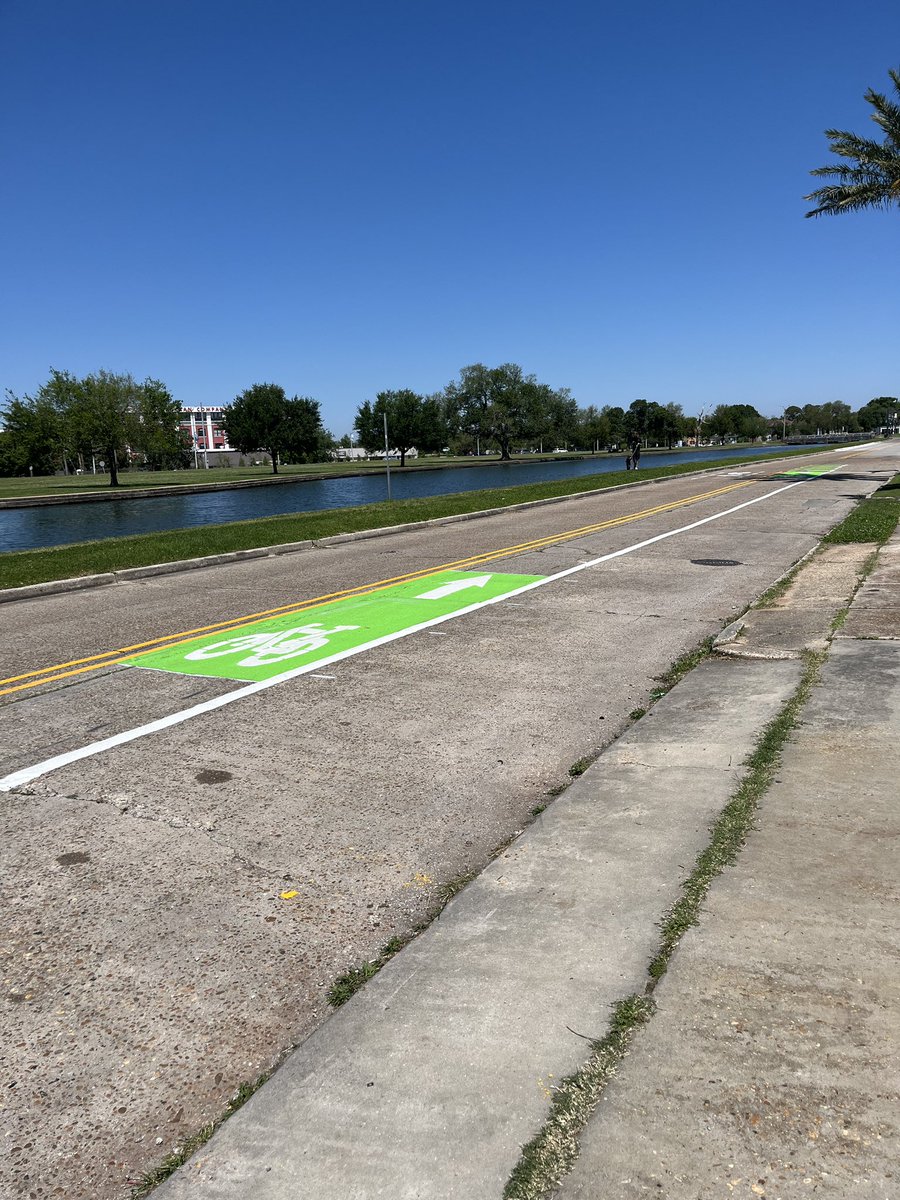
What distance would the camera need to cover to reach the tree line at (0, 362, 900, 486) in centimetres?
6262

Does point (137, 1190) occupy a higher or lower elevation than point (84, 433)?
lower

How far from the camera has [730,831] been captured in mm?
3807

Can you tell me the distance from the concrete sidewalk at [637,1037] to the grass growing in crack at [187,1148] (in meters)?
0.08

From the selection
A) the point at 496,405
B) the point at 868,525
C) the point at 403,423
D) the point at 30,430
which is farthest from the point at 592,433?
the point at 868,525

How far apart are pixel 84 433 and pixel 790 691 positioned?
6352cm

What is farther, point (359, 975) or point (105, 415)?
point (105, 415)

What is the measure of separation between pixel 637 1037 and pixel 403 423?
358 ft

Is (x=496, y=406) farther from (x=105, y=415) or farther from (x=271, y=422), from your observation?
(x=105, y=415)

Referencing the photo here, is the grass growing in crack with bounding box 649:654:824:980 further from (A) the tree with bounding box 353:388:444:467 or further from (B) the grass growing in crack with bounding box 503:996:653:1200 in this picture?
(A) the tree with bounding box 353:388:444:467

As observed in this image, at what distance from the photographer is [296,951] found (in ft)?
10.7

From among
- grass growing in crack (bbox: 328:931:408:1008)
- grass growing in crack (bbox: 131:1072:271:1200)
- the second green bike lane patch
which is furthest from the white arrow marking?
grass growing in crack (bbox: 131:1072:271:1200)

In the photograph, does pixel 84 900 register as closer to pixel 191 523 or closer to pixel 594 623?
pixel 594 623

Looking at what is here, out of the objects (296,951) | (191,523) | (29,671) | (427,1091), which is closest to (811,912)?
(427,1091)

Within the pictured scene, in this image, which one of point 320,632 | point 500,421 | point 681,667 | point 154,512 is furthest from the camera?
point 500,421
